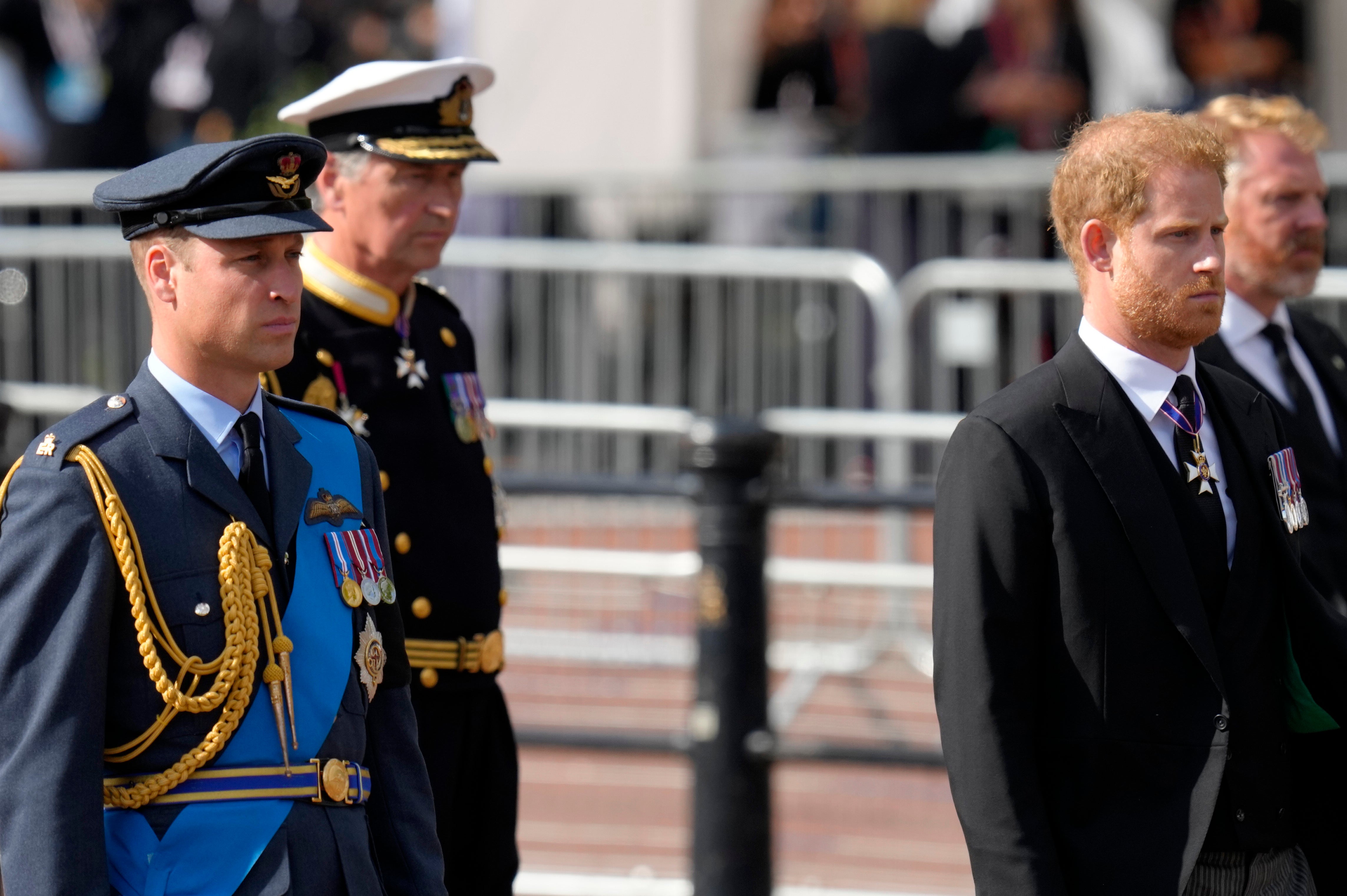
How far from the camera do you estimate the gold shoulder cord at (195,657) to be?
269cm

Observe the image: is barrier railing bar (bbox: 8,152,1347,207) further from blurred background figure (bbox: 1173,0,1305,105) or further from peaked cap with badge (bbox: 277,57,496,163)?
peaked cap with badge (bbox: 277,57,496,163)

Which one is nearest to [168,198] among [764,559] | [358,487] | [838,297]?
[358,487]

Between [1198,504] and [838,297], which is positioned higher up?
[838,297]

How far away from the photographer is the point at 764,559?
5.52 meters

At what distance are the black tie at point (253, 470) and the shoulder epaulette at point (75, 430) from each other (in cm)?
17

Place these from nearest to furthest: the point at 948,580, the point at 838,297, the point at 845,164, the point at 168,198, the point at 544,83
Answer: the point at 168,198 → the point at 948,580 → the point at 838,297 → the point at 845,164 → the point at 544,83

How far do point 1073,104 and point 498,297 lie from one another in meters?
3.24

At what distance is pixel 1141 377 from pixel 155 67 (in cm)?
947

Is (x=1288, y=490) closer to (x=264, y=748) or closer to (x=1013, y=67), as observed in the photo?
(x=264, y=748)

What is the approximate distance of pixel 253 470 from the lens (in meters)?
2.91

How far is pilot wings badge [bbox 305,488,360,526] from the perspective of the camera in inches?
117

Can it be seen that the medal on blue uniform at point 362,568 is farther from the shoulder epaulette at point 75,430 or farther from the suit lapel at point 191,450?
the shoulder epaulette at point 75,430

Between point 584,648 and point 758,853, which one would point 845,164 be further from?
point 758,853

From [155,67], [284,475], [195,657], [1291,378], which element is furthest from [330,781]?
[155,67]
